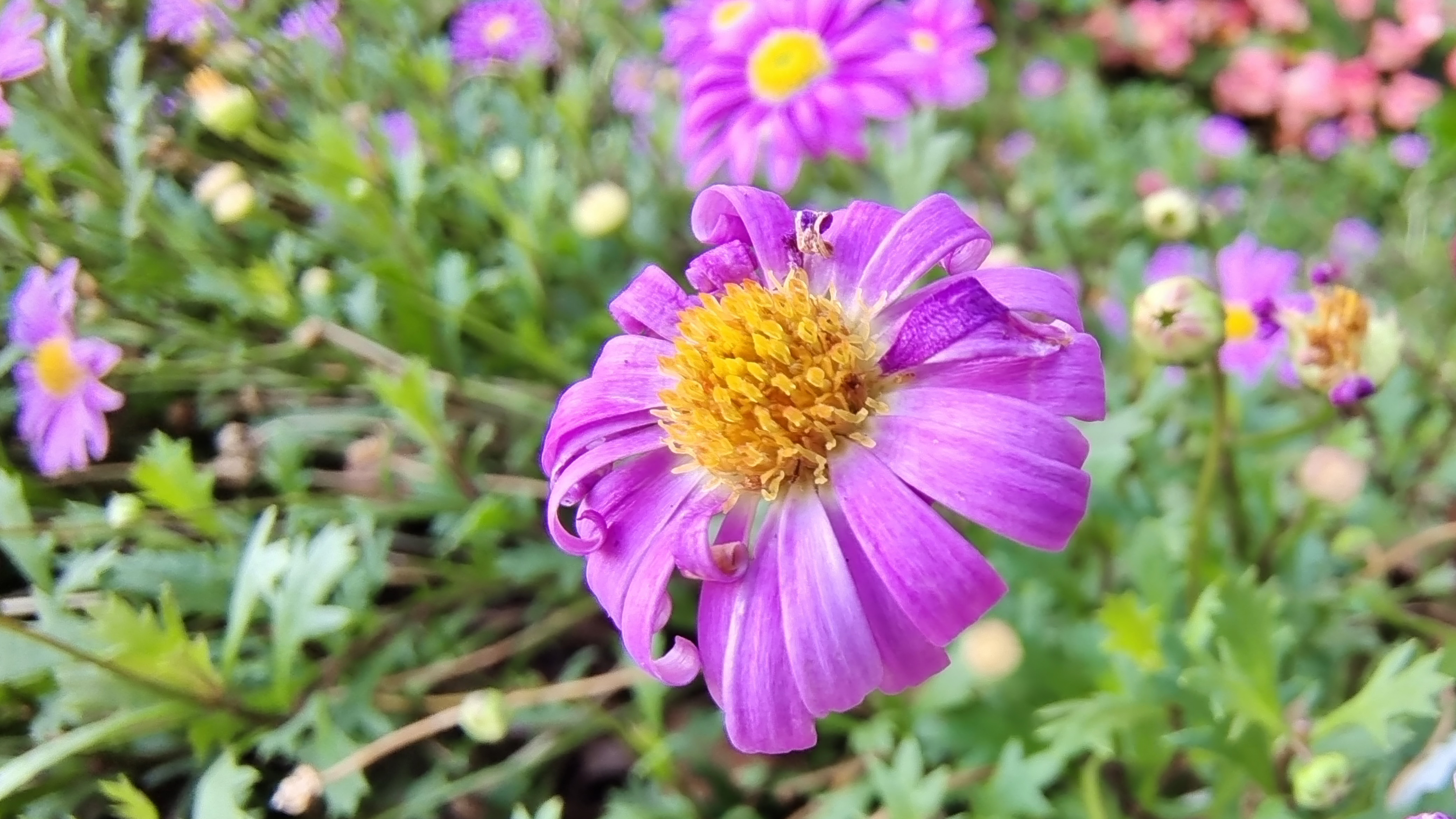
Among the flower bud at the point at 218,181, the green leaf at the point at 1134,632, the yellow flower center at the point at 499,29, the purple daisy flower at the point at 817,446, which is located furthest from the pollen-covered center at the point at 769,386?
the yellow flower center at the point at 499,29

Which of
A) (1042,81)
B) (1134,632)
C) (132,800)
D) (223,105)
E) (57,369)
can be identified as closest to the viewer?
(132,800)

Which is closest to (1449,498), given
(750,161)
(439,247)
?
(750,161)

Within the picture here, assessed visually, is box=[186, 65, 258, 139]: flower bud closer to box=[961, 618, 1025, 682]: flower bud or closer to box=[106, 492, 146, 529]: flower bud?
box=[106, 492, 146, 529]: flower bud

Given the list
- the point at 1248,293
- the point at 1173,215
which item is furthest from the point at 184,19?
the point at 1248,293

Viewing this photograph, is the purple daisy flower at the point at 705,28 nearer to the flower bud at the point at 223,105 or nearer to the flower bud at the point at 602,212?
the flower bud at the point at 602,212

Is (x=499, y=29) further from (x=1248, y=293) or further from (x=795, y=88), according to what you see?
(x=1248, y=293)

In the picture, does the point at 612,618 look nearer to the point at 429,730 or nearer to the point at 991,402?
the point at 991,402
